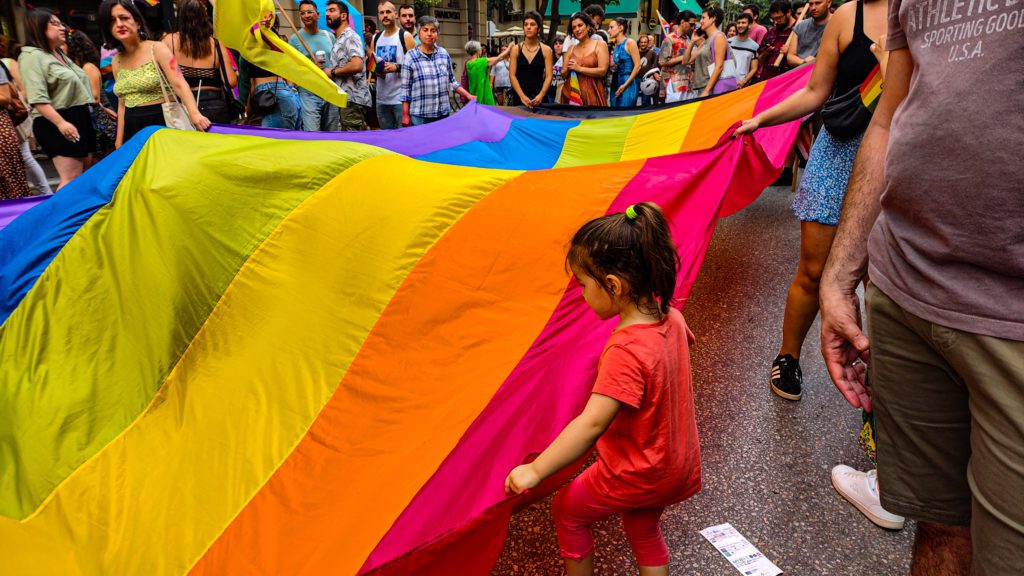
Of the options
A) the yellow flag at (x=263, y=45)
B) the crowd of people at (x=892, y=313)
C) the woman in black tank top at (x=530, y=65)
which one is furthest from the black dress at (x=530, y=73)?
the crowd of people at (x=892, y=313)

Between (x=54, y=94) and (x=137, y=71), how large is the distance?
5.03 ft

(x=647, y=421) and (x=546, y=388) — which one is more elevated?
(x=647, y=421)

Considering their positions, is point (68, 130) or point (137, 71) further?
point (68, 130)

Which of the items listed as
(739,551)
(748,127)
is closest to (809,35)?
(748,127)

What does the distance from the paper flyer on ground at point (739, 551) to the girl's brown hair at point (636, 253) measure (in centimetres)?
103

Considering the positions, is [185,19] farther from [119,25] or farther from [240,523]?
[240,523]

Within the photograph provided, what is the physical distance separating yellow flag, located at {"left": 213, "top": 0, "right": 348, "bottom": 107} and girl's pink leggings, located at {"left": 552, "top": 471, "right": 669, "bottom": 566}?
Answer: 2.81 metres

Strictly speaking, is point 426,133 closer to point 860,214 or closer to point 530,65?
point 860,214

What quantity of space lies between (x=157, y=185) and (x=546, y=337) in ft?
4.79

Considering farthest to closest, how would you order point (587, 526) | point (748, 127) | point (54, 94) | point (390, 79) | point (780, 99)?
point (390, 79), point (54, 94), point (780, 99), point (748, 127), point (587, 526)

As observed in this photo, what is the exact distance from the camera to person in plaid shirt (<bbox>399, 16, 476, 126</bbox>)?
6.22m

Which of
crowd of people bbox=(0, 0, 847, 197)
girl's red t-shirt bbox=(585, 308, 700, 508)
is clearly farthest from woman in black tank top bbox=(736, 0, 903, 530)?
crowd of people bbox=(0, 0, 847, 197)

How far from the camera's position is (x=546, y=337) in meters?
2.03

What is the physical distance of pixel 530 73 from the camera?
23.5 feet
